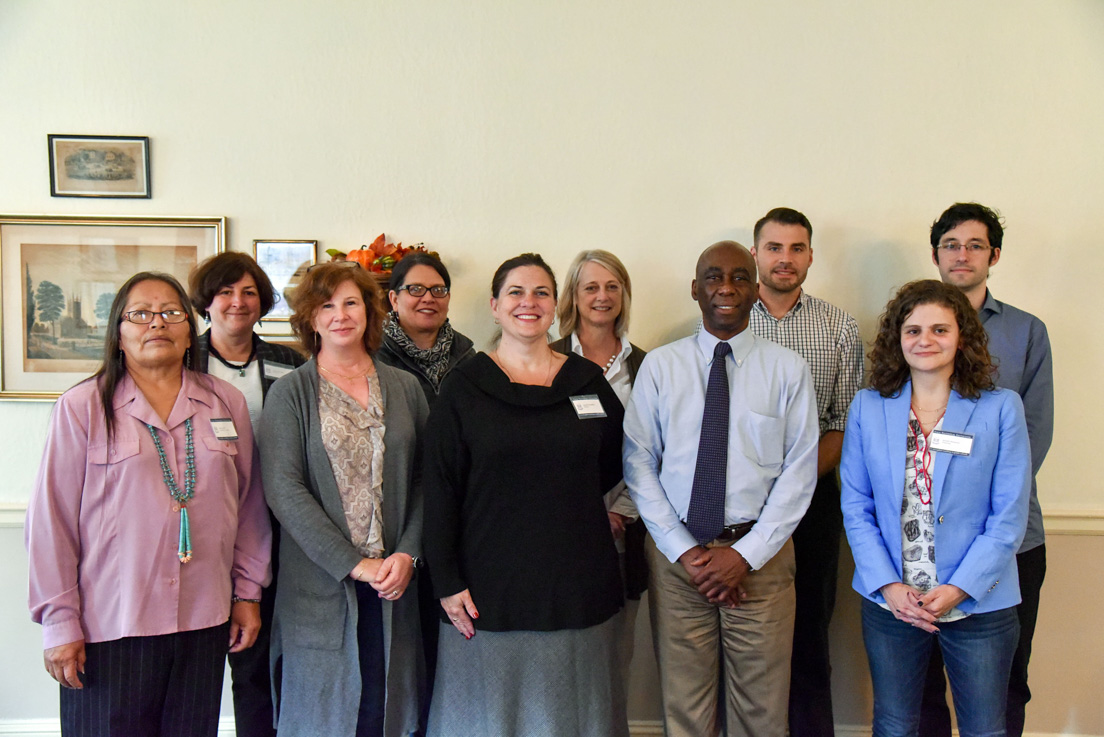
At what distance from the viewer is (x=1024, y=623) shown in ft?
8.19

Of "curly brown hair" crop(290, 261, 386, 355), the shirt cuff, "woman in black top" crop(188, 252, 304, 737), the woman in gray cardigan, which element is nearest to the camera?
the shirt cuff

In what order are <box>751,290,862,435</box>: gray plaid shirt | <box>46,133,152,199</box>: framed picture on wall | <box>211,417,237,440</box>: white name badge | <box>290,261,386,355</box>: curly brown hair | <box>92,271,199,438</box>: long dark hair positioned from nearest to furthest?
1. <box>92,271,199,438</box>: long dark hair
2. <box>211,417,237,440</box>: white name badge
3. <box>290,261,386,355</box>: curly brown hair
4. <box>751,290,862,435</box>: gray plaid shirt
5. <box>46,133,152,199</box>: framed picture on wall

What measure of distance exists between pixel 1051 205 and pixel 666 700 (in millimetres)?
2654

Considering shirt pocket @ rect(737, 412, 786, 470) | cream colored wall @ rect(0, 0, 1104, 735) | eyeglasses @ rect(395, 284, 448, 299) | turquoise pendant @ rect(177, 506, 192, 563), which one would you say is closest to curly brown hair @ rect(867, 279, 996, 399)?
shirt pocket @ rect(737, 412, 786, 470)

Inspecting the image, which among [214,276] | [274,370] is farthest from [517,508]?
[214,276]

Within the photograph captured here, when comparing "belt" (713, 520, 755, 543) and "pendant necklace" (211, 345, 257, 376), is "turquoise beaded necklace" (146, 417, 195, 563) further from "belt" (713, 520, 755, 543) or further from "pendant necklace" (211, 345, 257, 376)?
"belt" (713, 520, 755, 543)

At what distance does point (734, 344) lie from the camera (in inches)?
82.9

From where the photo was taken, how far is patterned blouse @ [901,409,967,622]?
6.38 feet

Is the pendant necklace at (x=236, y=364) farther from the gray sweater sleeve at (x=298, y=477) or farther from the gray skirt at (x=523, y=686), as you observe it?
the gray skirt at (x=523, y=686)

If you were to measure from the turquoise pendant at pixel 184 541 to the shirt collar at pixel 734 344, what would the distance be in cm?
156

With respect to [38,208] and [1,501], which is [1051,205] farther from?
[1,501]

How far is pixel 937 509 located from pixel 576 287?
4.74ft

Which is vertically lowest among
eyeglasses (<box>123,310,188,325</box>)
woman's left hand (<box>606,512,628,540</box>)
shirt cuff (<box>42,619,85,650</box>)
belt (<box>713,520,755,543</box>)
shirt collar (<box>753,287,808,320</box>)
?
shirt cuff (<box>42,619,85,650</box>)

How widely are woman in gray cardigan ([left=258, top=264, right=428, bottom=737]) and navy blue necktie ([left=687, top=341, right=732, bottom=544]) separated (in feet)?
2.75
